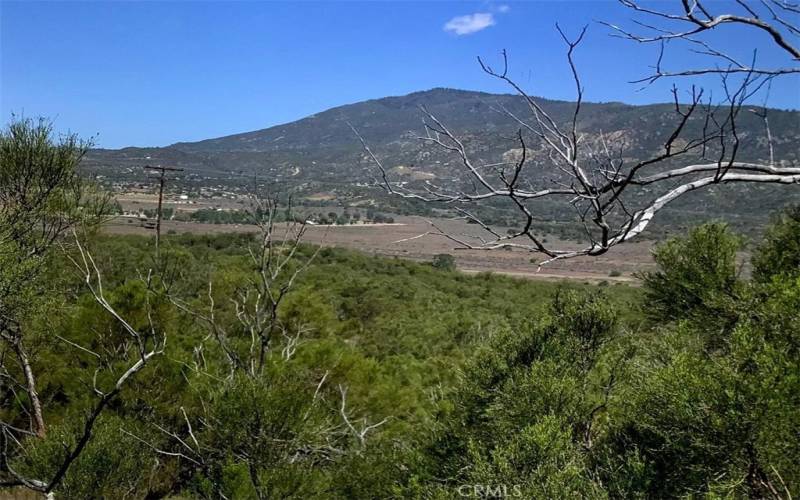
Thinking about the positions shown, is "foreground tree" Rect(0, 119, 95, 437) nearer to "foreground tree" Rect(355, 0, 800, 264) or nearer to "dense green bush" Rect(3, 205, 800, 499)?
"dense green bush" Rect(3, 205, 800, 499)

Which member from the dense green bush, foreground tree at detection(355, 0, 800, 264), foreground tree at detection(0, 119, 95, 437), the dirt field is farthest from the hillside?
foreground tree at detection(0, 119, 95, 437)

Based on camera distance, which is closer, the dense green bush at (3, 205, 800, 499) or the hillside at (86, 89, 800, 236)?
the dense green bush at (3, 205, 800, 499)

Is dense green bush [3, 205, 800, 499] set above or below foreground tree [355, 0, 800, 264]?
below

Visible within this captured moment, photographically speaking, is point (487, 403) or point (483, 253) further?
point (483, 253)

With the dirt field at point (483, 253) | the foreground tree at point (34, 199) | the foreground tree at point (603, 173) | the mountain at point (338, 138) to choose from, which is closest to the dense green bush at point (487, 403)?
the foreground tree at point (34, 199)

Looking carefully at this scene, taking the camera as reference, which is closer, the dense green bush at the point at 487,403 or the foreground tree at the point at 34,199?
the dense green bush at the point at 487,403

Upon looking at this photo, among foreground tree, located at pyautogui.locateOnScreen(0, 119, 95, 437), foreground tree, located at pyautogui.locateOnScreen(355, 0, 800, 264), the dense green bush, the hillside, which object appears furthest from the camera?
the hillside

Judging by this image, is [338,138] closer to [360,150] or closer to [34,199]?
[360,150]

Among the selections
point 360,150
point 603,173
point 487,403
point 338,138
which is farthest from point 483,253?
point 338,138

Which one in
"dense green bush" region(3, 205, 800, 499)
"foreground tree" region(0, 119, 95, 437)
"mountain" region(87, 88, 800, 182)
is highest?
"mountain" region(87, 88, 800, 182)

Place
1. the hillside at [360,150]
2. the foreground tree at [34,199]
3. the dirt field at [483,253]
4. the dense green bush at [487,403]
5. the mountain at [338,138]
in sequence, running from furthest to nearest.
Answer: the mountain at [338,138] → the dirt field at [483,253] → the hillside at [360,150] → the foreground tree at [34,199] → the dense green bush at [487,403]

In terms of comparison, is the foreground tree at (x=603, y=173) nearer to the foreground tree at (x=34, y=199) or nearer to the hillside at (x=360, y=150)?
the hillside at (x=360, y=150)

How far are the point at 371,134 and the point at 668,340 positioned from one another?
146 metres

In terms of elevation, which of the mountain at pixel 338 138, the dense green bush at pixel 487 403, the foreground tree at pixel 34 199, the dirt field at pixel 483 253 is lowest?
the dirt field at pixel 483 253
